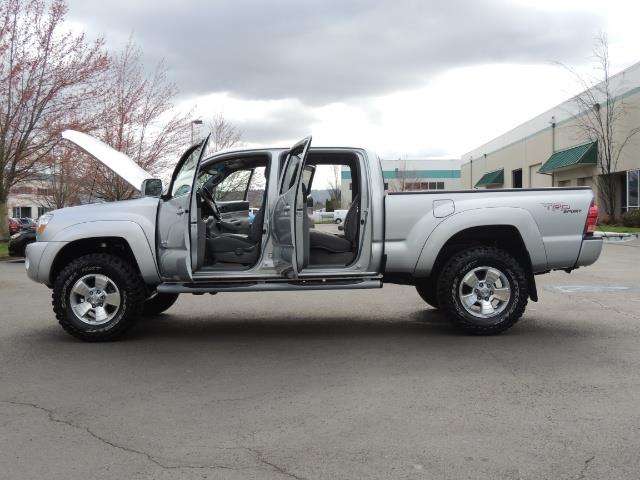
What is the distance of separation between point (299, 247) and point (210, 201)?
152cm

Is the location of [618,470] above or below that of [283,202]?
below

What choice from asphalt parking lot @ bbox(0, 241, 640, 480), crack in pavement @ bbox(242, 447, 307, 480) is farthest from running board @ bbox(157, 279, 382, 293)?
crack in pavement @ bbox(242, 447, 307, 480)

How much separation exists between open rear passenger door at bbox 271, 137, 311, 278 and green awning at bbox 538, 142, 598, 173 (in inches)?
1220

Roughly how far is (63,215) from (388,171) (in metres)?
59.3

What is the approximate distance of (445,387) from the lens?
5031 mm

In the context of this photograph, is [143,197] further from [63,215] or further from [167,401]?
[167,401]

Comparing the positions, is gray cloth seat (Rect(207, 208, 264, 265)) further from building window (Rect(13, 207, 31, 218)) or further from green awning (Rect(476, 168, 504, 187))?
building window (Rect(13, 207, 31, 218))

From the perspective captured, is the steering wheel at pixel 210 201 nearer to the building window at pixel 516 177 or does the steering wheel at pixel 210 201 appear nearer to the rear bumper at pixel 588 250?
the rear bumper at pixel 588 250

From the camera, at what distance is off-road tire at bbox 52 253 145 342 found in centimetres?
684

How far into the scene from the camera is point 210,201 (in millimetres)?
7625

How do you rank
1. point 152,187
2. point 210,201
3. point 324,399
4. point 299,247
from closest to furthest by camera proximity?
point 324,399 < point 299,247 < point 152,187 < point 210,201

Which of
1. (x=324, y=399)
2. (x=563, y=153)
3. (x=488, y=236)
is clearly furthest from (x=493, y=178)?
(x=324, y=399)

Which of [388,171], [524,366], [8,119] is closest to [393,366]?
[524,366]

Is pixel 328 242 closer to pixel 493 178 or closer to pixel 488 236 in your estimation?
pixel 488 236
